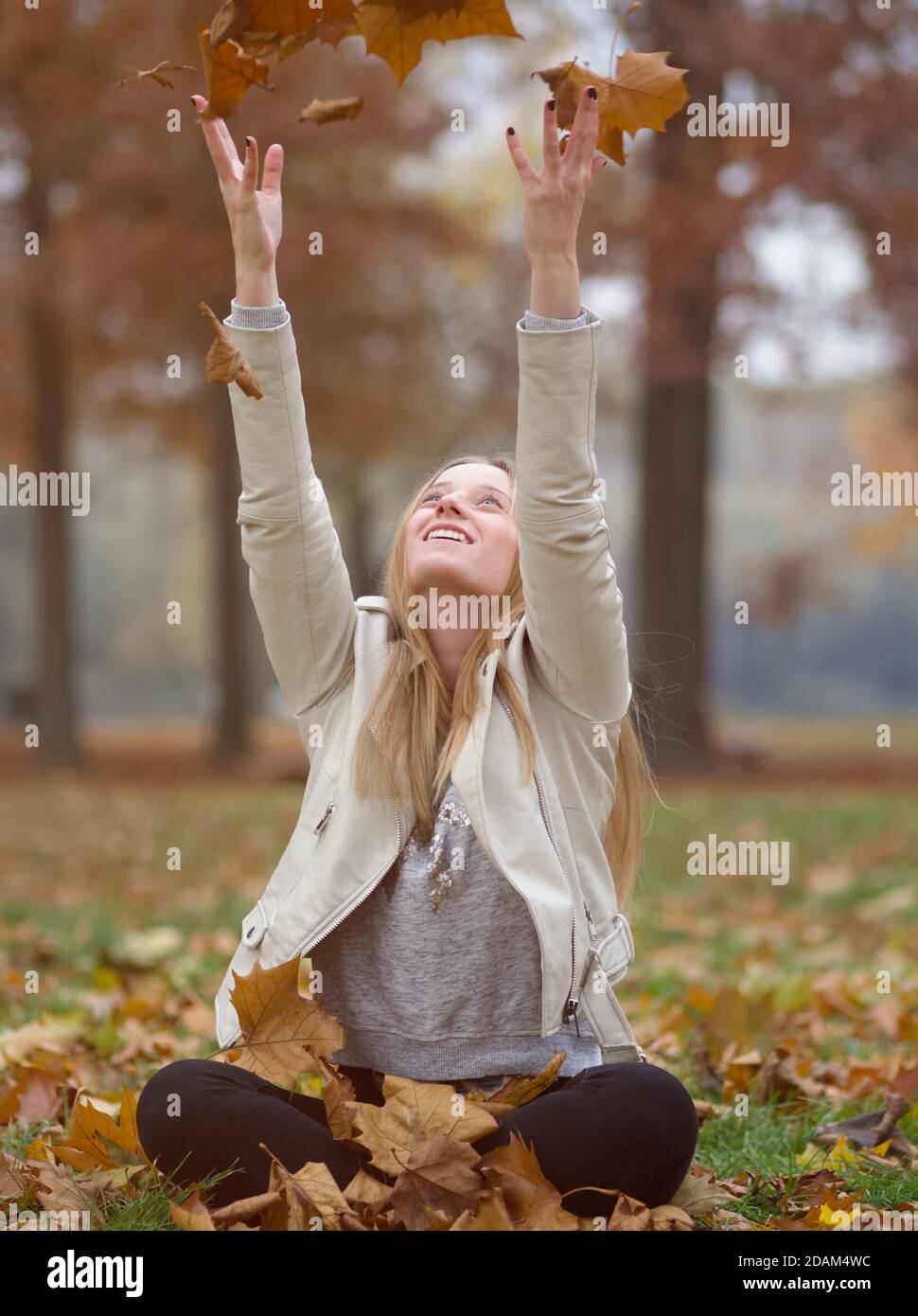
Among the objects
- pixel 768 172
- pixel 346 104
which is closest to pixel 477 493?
pixel 346 104

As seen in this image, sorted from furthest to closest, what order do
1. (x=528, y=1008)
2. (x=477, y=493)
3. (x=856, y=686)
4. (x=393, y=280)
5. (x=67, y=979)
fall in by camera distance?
(x=856, y=686) < (x=393, y=280) < (x=67, y=979) < (x=477, y=493) < (x=528, y=1008)

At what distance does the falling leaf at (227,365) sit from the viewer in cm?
214

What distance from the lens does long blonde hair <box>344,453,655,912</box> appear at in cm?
238

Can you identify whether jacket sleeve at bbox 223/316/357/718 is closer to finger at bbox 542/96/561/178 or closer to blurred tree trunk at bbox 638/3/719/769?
finger at bbox 542/96/561/178

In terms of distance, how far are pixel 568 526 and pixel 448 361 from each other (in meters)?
12.4

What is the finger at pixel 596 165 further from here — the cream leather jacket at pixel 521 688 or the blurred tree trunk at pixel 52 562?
the blurred tree trunk at pixel 52 562

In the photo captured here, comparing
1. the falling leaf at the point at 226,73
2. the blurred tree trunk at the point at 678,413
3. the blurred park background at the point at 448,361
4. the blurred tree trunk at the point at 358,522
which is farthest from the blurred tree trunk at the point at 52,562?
the falling leaf at the point at 226,73

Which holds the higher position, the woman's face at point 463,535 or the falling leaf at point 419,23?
the falling leaf at point 419,23

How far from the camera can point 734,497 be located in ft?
141

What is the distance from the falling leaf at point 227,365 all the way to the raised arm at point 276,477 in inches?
2.5

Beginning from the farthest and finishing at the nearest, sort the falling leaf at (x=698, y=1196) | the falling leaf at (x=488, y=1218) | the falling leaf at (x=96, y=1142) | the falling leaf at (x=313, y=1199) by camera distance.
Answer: the falling leaf at (x=96, y=1142)
the falling leaf at (x=698, y=1196)
the falling leaf at (x=313, y=1199)
the falling leaf at (x=488, y=1218)

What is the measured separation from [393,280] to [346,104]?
11.2m
